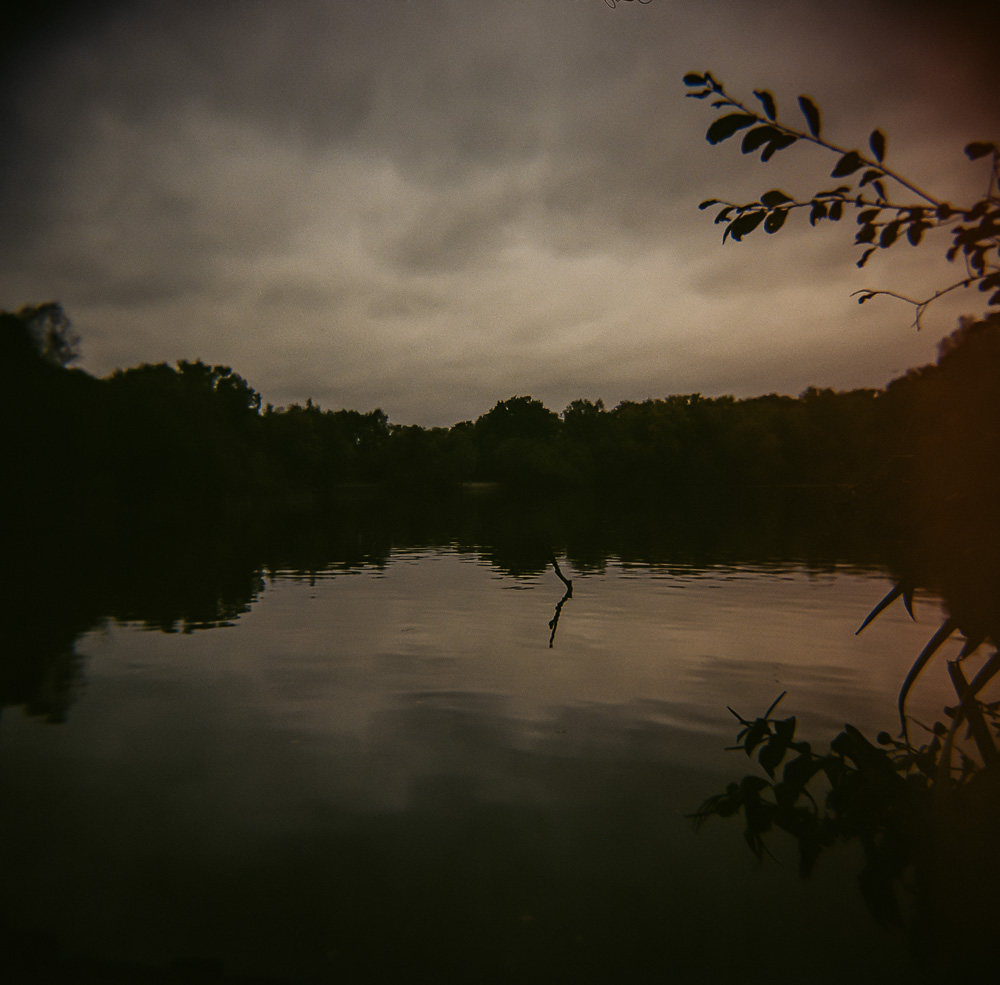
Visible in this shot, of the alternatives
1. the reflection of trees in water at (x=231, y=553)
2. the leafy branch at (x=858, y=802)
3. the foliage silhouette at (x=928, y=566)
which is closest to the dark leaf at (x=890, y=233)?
the foliage silhouette at (x=928, y=566)

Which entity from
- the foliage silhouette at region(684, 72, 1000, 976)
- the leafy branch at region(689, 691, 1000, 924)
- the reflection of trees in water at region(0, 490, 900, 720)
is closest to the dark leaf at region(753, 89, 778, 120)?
the foliage silhouette at region(684, 72, 1000, 976)

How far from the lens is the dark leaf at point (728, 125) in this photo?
336 cm

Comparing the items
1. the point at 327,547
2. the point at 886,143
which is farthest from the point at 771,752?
the point at 327,547

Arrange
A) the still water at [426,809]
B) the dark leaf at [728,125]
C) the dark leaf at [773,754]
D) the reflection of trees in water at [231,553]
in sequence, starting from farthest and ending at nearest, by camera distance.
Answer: the reflection of trees in water at [231,553] → the dark leaf at [773,754] → the still water at [426,809] → the dark leaf at [728,125]

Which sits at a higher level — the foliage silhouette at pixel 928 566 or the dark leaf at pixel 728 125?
the dark leaf at pixel 728 125

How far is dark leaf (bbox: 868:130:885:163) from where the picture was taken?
3336 mm

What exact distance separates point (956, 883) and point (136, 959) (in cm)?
515

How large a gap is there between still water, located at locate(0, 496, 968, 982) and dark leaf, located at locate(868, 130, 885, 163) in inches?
175

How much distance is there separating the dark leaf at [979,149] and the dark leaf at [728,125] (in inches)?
36.0

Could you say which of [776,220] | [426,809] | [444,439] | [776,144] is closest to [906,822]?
[426,809]

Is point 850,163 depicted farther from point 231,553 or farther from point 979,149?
point 231,553

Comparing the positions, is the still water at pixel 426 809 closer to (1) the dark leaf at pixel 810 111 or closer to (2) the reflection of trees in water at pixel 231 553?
(2) the reflection of trees in water at pixel 231 553

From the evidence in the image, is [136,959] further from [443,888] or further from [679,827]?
[679,827]

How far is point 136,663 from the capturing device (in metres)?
11.6
